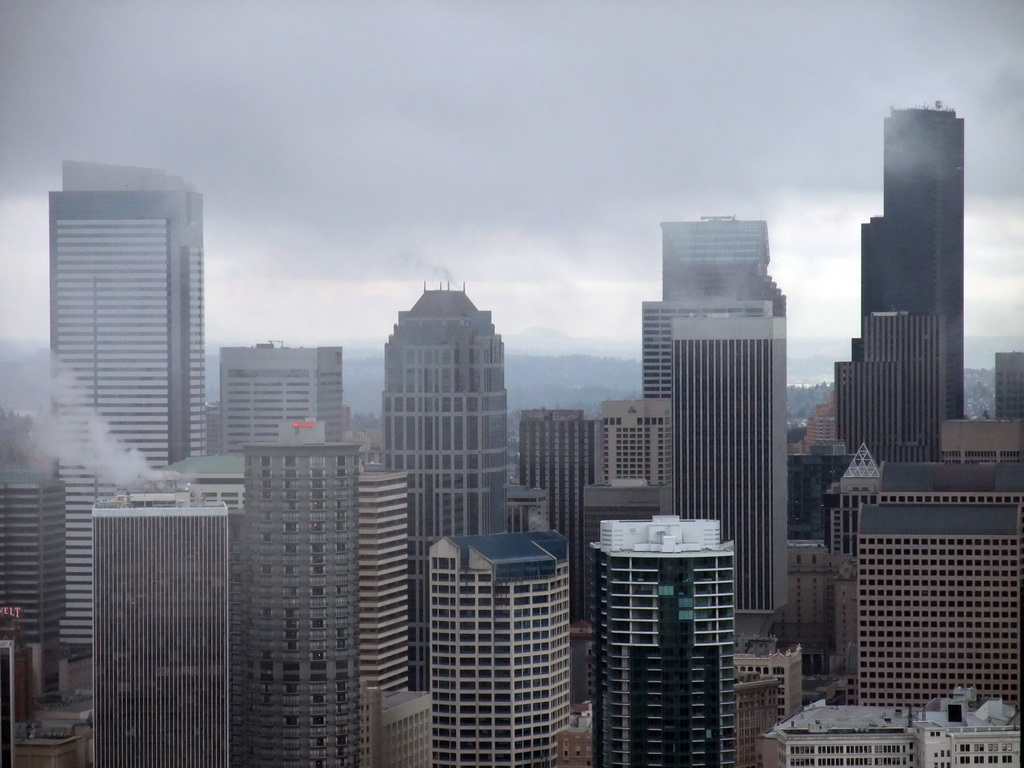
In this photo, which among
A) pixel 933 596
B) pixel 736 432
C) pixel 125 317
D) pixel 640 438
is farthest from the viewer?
pixel 640 438

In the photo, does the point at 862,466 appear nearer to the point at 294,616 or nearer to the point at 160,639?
the point at 294,616

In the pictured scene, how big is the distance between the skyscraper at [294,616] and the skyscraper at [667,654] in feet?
9.17

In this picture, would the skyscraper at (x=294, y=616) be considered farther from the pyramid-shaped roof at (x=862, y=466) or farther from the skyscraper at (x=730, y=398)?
the pyramid-shaped roof at (x=862, y=466)

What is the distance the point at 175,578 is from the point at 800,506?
43.5ft

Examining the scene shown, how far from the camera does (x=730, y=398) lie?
24625 mm

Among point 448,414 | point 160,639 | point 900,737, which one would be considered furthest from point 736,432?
point 160,639

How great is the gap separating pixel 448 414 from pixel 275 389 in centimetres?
579

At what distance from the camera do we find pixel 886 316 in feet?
93.0

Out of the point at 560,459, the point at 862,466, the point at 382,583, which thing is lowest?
the point at 382,583

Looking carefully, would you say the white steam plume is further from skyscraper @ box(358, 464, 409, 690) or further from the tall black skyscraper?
the tall black skyscraper

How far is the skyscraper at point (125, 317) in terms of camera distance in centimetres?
1722

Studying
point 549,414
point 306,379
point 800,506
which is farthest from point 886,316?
point 306,379

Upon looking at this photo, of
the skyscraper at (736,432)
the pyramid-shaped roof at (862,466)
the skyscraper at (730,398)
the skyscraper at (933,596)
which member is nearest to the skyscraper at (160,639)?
the skyscraper at (933,596)

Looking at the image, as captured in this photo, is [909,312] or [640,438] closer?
[640,438]
